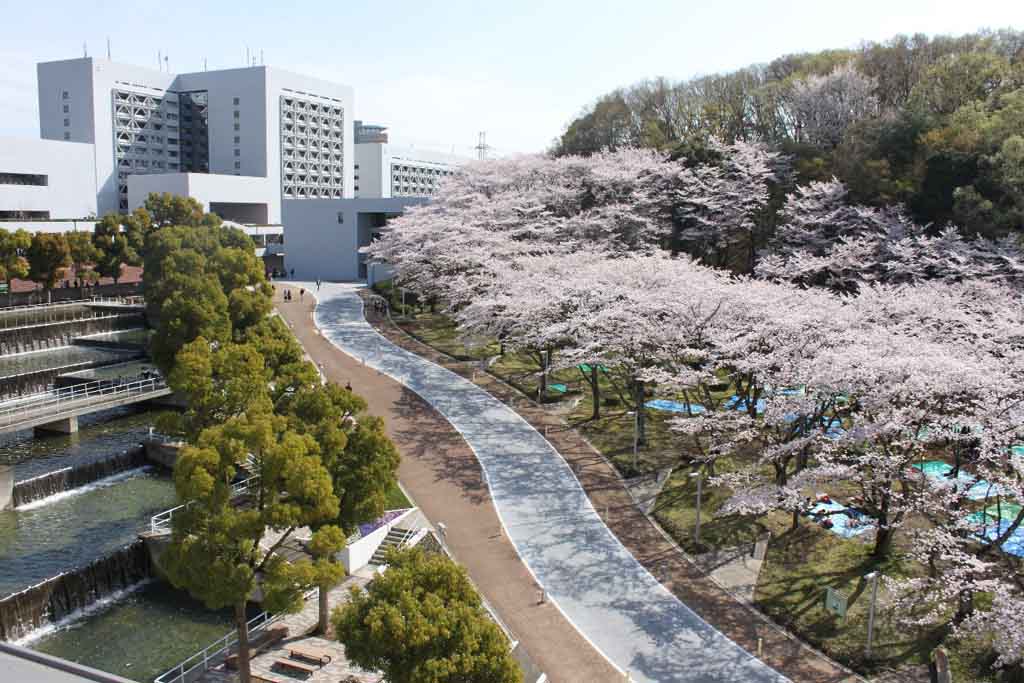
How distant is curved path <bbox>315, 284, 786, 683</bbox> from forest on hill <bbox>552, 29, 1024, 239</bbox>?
1983cm

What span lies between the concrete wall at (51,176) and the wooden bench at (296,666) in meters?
54.2

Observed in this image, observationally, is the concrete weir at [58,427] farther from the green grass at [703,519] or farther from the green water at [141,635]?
the green grass at [703,519]

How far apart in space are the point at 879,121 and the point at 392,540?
31690 millimetres

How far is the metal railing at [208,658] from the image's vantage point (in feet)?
45.8

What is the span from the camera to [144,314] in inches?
1763

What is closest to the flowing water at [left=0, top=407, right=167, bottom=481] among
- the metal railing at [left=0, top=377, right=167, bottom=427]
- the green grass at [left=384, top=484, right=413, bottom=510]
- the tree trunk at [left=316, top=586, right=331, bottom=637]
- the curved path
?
the metal railing at [left=0, top=377, right=167, bottom=427]

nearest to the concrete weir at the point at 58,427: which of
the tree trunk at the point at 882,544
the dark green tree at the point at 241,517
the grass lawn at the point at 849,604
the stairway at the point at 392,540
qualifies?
the stairway at the point at 392,540

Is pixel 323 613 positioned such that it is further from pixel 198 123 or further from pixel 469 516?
pixel 198 123

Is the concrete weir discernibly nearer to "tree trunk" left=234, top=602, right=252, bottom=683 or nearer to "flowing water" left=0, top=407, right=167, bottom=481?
"flowing water" left=0, top=407, right=167, bottom=481

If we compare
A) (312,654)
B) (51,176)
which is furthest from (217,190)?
(312,654)

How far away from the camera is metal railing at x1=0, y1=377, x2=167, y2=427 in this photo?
25609 mm

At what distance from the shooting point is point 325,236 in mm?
62062

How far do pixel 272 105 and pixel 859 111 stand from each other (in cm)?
6149

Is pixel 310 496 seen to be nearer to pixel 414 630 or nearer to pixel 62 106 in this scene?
pixel 414 630
